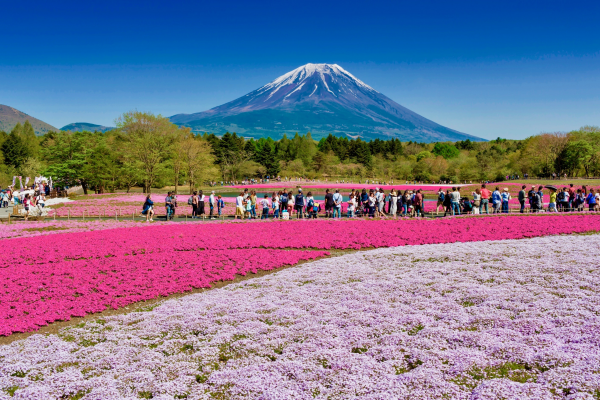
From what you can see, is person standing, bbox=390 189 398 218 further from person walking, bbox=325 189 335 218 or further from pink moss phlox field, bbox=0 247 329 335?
pink moss phlox field, bbox=0 247 329 335

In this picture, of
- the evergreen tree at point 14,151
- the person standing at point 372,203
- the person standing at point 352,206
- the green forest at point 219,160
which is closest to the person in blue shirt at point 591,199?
the person standing at point 372,203

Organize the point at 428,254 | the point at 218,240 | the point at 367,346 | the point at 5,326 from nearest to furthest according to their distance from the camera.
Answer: the point at 367,346 < the point at 5,326 < the point at 428,254 < the point at 218,240

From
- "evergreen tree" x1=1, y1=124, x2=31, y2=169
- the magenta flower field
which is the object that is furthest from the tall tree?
"evergreen tree" x1=1, y1=124, x2=31, y2=169

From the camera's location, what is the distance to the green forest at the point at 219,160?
5659 centimetres

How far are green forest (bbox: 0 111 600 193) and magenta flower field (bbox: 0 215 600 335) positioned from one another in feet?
124

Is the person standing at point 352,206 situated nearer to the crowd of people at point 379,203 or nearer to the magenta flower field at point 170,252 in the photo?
the crowd of people at point 379,203

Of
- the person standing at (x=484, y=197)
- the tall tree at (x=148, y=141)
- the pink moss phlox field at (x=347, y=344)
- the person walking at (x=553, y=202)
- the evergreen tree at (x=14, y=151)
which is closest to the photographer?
the pink moss phlox field at (x=347, y=344)

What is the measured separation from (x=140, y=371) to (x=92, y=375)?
0.87 meters

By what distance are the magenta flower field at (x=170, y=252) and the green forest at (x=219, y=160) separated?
3772 cm

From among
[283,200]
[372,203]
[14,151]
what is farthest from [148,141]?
[14,151]

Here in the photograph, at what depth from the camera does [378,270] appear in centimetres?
1337

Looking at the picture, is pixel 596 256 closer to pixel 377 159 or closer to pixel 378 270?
pixel 378 270

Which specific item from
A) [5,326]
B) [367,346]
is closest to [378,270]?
[367,346]

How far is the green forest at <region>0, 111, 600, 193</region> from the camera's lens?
56.6m
